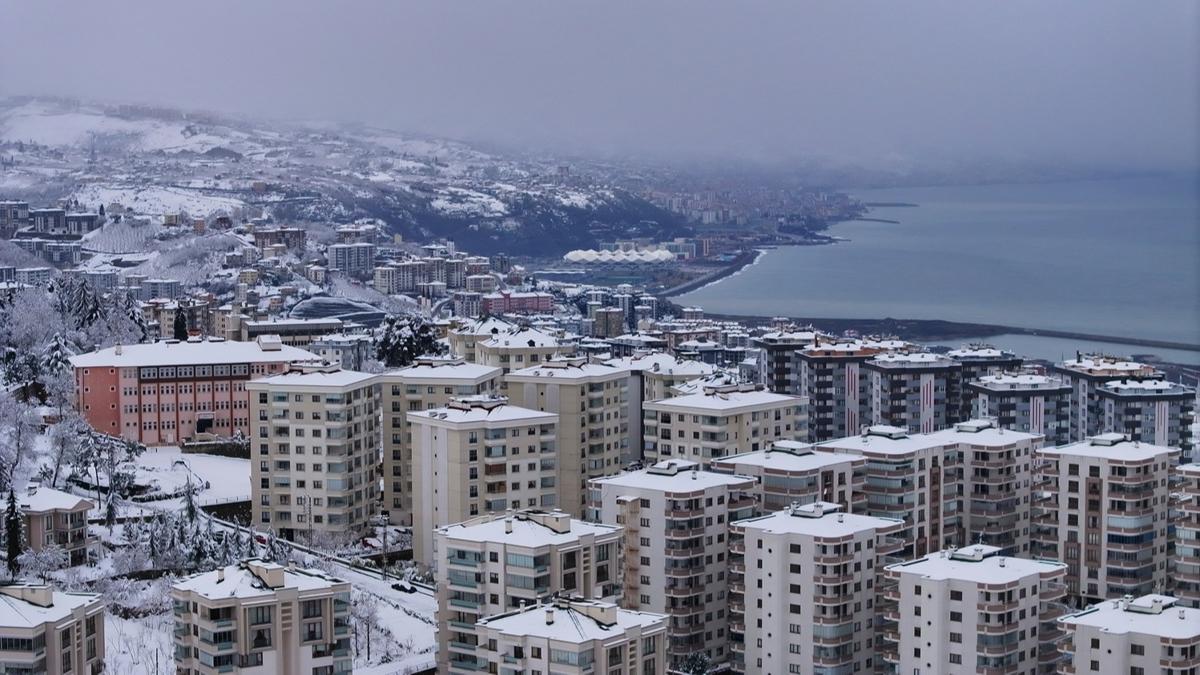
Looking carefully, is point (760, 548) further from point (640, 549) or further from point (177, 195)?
point (177, 195)

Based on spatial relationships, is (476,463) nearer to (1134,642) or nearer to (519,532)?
(519,532)

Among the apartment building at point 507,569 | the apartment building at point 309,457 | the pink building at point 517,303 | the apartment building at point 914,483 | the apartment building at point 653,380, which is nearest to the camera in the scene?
the apartment building at point 507,569

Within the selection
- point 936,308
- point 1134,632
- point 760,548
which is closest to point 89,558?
point 760,548

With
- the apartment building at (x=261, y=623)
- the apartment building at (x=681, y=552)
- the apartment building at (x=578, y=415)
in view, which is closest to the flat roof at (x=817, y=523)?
the apartment building at (x=681, y=552)

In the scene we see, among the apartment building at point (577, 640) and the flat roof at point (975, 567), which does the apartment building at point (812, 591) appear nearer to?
the flat roof at point (975, 567)

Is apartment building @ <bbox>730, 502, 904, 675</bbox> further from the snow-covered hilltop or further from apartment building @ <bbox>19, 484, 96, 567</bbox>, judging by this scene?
the snow-covered hilltop
